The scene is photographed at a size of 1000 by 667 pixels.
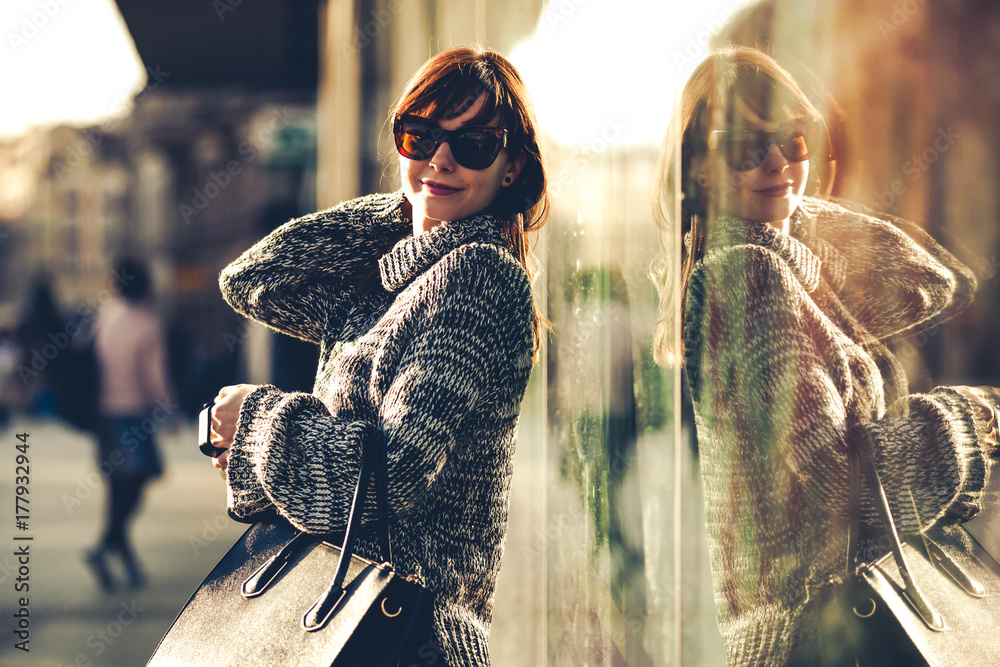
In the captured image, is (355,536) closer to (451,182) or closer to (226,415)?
(226,415)

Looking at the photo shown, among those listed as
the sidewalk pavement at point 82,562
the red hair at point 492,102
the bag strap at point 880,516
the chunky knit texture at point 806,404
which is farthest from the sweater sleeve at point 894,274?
the sidewalk pavement at point 82,562

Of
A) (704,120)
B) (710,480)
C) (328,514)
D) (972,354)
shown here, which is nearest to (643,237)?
(704,120)

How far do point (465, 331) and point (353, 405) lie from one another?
11.1 inches

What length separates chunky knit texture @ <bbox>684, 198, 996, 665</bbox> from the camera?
1222 millimetres

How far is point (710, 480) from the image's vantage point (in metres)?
1.52

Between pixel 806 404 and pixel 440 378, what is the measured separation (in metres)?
0.65

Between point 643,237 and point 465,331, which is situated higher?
point 643,237

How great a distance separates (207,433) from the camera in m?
1.46

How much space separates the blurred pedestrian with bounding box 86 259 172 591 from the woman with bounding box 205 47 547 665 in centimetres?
315

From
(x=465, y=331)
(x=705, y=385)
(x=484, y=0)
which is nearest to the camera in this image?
(x=465, y=331)

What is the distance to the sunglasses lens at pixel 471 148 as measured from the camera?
1541 millimetres

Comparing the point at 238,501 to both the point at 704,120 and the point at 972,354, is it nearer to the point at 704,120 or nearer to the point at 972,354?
the point at 704,120

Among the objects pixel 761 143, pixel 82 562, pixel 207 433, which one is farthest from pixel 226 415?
pixel 82 562

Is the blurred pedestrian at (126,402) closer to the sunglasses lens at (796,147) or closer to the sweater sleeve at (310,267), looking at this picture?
the sweater sleeve at (310,267)
